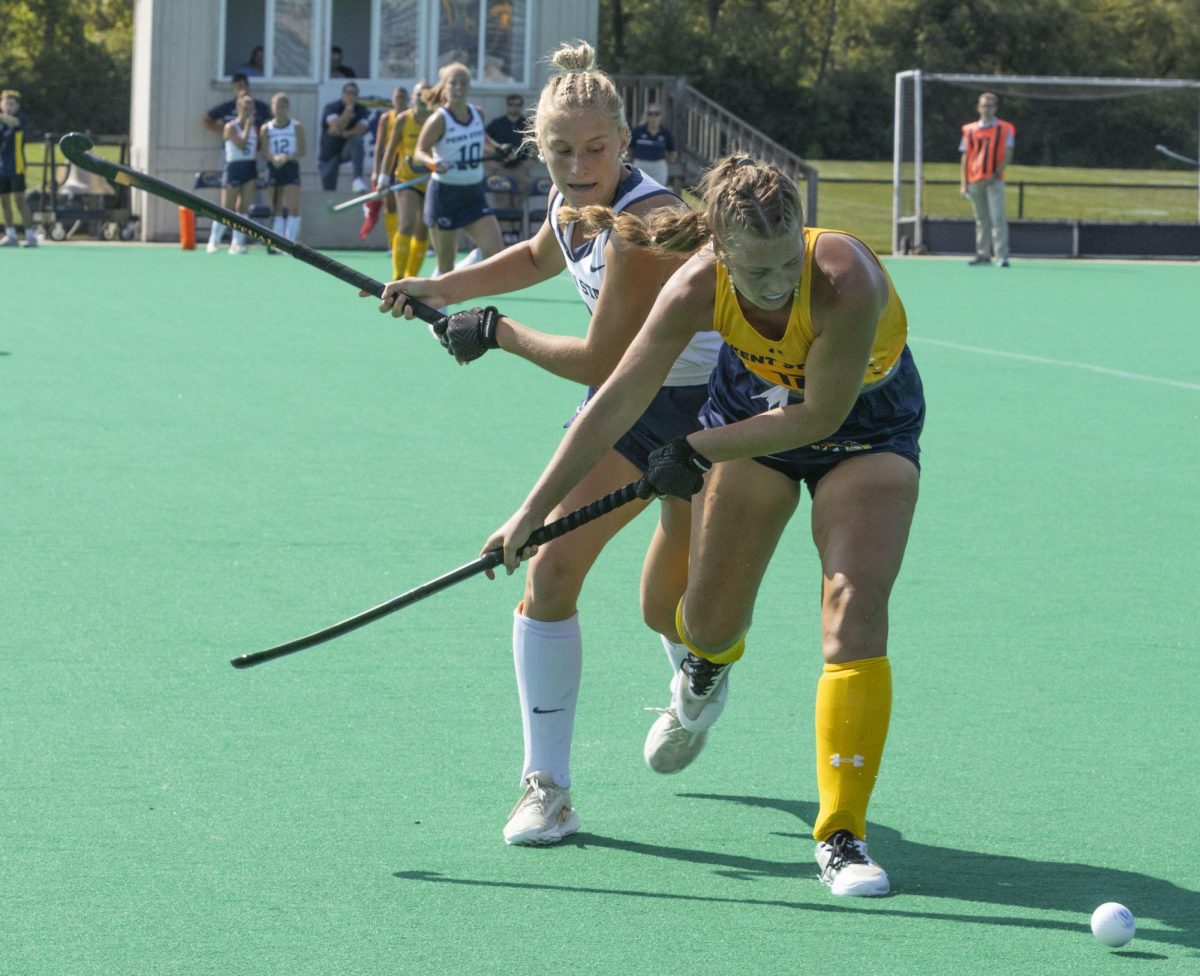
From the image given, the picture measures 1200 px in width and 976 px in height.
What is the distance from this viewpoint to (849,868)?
12.0 ft

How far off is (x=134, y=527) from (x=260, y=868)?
3.44m

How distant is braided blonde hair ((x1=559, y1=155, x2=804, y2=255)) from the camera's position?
348cm

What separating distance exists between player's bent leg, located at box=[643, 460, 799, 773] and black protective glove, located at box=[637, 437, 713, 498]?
24 cm

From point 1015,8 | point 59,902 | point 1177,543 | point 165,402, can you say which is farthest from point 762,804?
point 1015,8

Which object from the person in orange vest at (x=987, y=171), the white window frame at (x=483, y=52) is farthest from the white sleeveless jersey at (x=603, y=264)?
the white window frame at (x=483, y=52)

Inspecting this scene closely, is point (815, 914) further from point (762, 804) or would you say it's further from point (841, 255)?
point (841, 255)

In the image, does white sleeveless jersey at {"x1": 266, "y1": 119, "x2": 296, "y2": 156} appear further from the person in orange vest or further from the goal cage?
the person in orange vest

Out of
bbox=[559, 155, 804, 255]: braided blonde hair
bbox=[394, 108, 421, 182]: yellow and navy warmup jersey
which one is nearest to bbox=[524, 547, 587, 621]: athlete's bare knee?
bbox=[559, 155, 804, 255]: braided blonde hair

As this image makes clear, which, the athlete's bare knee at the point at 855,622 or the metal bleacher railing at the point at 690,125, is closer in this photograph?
the athlete's bare knee at the point at 855,622

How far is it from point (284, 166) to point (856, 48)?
31648 mm

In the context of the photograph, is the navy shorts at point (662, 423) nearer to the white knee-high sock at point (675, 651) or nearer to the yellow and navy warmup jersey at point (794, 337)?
the yellow and navy warmup jersey at point (794, 337)

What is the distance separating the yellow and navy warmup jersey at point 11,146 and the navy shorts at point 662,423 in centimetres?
1956

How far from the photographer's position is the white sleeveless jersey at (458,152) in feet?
51.4

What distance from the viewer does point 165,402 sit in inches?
402
